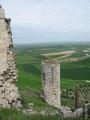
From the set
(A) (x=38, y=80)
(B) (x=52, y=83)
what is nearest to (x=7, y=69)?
(B) (x=52, y=83)

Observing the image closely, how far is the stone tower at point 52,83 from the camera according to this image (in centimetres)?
2392

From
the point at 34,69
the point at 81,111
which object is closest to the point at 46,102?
the point at 81,111

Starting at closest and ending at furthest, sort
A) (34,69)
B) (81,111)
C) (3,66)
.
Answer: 1. (81,111)
2. (3,66)
3. (34,69)

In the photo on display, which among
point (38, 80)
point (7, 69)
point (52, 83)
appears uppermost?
point (7, 69)

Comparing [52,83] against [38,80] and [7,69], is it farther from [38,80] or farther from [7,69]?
[38,80]

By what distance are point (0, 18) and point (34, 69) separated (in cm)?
5775

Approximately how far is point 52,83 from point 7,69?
7435 millimetres

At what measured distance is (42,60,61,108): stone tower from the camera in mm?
23922

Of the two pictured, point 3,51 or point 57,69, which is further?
point 57,69

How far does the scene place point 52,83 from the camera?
24.0m

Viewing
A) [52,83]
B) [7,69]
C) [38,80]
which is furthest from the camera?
[38,80]

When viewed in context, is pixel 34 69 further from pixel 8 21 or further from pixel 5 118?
pixel 5 118

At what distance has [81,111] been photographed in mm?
13906

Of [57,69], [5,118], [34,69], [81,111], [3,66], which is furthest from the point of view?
[34,69]
